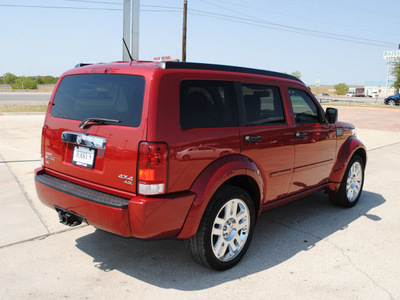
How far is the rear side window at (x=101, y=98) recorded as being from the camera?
293 centimetres

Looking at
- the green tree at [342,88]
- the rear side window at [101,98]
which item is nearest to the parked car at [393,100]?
the rear side window at [101,98]

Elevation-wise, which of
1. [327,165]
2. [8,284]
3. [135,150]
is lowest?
[8,284]

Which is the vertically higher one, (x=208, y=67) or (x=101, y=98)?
(x=208, y=67)

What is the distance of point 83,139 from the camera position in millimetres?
3145

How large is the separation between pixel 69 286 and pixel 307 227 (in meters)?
2.83

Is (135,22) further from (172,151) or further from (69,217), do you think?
(172,151)

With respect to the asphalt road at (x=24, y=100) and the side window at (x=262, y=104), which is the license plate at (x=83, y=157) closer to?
the side window at (x=262, y=104)

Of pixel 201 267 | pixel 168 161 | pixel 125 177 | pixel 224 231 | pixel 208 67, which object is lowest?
pixel 201 267

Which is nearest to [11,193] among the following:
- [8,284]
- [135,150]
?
[8,284]

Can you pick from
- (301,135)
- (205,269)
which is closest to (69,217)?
(205,269)

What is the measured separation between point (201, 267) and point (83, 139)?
1.58 metres

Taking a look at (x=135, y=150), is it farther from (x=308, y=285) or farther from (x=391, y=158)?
(x=391, y=158)

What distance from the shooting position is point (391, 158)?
9.57 meters

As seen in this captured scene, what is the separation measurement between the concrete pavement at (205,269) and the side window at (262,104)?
1343 millimetres
